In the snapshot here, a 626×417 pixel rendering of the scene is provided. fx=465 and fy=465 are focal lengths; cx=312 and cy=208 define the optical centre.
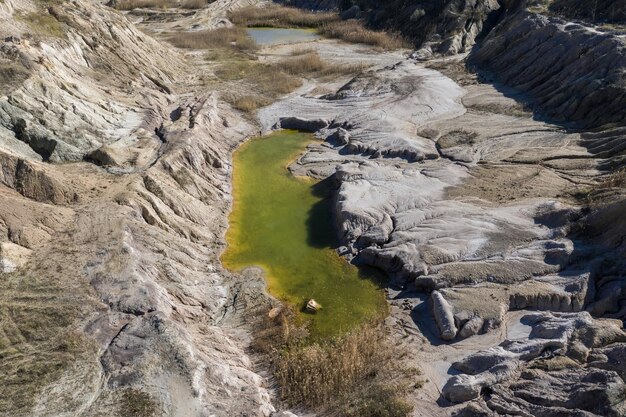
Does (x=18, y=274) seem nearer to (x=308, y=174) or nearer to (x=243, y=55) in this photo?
(x=308, y=174)

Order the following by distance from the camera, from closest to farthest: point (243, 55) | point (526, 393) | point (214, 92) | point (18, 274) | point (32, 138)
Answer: point (526, 393), point (18, 274), point (32, 138), point (214, 92), point (243, 55)

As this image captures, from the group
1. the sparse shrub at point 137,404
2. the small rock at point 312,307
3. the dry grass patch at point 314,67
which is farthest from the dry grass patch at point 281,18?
the sparse shrub at point 137,404

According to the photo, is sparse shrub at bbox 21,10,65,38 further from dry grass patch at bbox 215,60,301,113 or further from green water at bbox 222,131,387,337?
green water at bbox 222,131,387,337

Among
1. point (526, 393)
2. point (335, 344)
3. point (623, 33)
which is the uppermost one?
point (623, 33)

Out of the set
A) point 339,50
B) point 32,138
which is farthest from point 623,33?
point 32,138

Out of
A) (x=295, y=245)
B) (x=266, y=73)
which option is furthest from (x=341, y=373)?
(x=266, y=73)

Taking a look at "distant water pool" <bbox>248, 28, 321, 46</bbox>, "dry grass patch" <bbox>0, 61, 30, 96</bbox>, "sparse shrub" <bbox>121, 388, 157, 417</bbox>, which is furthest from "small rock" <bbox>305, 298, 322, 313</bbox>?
"distant water pool" <bbox>248, 28, 321, 46</bbox>
